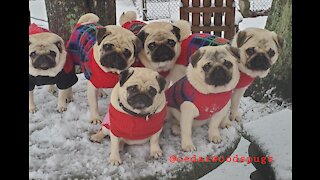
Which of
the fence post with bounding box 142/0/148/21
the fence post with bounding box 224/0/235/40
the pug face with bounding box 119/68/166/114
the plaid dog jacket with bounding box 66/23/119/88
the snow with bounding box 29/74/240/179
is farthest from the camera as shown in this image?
the fence post with bounding box 224/0/235/40

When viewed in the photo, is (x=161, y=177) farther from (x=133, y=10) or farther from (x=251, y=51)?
(x=133, y=10)

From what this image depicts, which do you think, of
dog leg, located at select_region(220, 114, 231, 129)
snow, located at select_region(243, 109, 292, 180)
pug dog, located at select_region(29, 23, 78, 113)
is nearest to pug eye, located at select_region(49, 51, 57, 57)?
pug dog, located at select_region(29, 23, 78, 113)

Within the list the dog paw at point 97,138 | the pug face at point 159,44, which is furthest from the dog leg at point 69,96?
the pug face at point 159,44

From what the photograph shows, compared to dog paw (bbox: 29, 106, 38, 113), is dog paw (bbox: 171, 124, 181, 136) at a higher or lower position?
lower

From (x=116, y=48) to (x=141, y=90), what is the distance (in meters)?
0.27

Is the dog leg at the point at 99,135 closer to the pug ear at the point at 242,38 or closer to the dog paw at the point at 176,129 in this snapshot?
the dog paw at the point at 176,129

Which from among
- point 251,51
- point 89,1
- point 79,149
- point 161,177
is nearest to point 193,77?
point 251,51

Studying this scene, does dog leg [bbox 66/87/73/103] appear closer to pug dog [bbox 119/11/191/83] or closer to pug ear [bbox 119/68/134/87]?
pug dog [bbox 119/11/191/83]

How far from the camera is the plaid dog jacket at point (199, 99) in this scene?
1.50 meters

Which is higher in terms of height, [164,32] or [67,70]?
[164,32]

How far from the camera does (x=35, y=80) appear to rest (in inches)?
66.3

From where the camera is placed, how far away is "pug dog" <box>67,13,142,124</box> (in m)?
1.51

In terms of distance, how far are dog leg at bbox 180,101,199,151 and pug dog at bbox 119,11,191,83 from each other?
0.73ft
